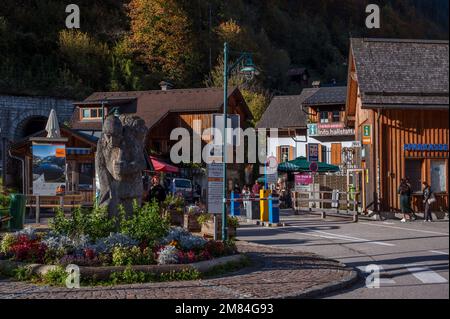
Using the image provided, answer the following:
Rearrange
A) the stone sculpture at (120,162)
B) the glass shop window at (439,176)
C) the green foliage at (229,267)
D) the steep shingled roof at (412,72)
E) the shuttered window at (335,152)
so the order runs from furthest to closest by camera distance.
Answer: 1. the shuttered window at (335,152)
2. the stone sculpture at (120,162)
3. the green foliage at (229,267)
4. the glass shop window at (439,176)
5. the steep shingled roof at (412,72)

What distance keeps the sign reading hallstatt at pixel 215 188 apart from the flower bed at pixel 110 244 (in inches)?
88.7

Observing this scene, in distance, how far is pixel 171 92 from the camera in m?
53.4

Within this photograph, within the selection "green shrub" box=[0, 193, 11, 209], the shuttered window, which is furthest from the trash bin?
the shuttered window

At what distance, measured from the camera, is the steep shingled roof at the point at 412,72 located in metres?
3.64

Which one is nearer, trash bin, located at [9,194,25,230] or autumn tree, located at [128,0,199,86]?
trash bin, located at [9,194,25,230]

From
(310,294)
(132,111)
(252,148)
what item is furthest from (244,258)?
(252,148)

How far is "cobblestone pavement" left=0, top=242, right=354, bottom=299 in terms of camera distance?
947 cm

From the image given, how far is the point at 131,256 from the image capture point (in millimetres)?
11336

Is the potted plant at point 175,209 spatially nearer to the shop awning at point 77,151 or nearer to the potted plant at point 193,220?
the potted plant at point 193,220

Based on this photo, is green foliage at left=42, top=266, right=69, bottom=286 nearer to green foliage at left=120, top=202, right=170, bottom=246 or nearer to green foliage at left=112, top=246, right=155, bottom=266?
green foliage at left=112, top=246, right=155, bottom=266

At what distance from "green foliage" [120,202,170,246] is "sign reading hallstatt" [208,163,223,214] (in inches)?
121

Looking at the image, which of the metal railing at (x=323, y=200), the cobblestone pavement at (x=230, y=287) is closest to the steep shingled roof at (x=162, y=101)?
the metal railing at (x=323, y=200)

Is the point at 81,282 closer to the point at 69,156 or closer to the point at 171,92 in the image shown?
the point at 69,156

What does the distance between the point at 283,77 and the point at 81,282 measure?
68244 millimetres
